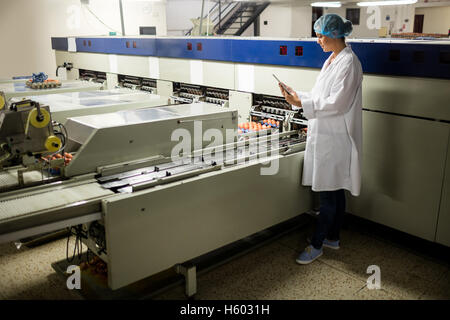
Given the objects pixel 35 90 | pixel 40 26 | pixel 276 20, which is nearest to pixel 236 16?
pixel 276 20

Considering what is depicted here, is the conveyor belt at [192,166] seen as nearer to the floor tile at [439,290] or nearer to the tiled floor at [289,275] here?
the tiled floor at [289,275]

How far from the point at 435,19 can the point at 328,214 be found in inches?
489

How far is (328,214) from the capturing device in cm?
242

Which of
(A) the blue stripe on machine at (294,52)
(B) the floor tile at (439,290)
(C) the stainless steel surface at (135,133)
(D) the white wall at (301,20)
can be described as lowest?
(B) the floor tile at (439,290)

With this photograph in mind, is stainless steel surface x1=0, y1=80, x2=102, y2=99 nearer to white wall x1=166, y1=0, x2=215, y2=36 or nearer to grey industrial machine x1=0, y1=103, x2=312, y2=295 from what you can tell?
grey industrial machine x1=0, y1=103, x2=312, y2=295

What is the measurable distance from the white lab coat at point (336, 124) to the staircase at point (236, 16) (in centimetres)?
785

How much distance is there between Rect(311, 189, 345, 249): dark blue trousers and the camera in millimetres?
2416

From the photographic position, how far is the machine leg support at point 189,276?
2.10 metres

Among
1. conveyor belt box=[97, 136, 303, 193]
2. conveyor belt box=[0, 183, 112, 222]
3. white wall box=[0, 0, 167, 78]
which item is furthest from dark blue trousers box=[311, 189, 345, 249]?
white wall box=[0, 0, 167, 78]

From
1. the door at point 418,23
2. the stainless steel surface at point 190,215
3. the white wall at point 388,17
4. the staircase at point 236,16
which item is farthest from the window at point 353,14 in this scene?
the stainless steel surface at point 190,215

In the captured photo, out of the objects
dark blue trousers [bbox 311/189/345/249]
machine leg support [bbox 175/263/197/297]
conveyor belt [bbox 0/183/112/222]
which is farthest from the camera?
dark blue trousers [bbox 311/189/345/249]

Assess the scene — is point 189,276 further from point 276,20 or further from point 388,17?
point 388,17

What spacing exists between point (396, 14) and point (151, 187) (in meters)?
9.75

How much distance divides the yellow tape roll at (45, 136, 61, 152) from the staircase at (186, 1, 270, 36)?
8335 millimetres
